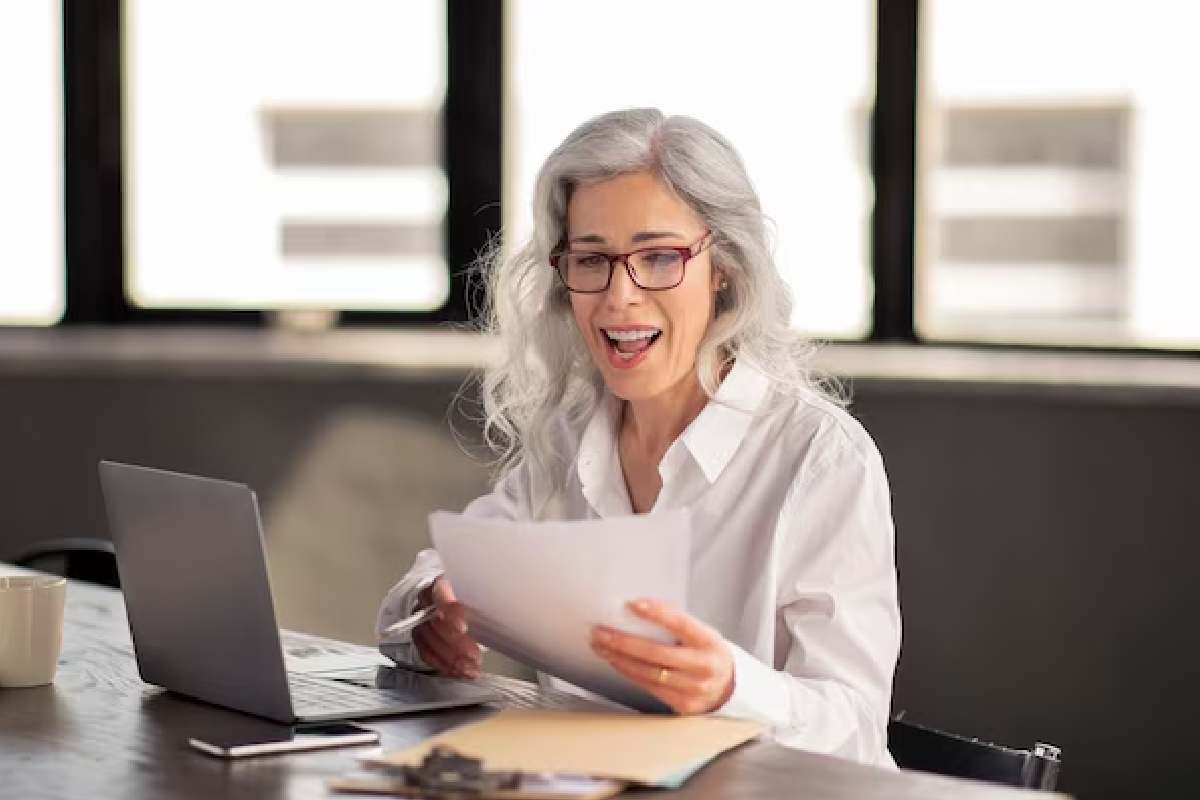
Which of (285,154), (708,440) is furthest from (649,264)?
(285,154)

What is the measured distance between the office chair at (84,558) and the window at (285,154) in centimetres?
138

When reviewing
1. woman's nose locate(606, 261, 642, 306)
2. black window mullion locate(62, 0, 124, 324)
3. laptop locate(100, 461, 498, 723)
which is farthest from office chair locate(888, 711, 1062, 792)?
black window mullion locate(62, 0, 124, 324)

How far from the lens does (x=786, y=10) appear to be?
4223 mm

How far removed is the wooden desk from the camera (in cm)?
156

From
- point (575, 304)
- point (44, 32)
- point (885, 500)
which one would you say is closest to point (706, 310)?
point (575, 304)

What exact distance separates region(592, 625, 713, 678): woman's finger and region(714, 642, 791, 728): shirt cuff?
0.22 ft

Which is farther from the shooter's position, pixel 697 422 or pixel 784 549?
pixel 697 422

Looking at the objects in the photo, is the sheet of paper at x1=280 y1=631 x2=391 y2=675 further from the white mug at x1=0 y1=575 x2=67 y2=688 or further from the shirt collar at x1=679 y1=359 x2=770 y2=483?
the shirt collar at x1=679 y1=359 x2=770 y2=483

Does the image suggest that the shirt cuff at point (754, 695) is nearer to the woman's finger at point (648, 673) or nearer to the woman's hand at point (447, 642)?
the woman's finger at point (648, 673)

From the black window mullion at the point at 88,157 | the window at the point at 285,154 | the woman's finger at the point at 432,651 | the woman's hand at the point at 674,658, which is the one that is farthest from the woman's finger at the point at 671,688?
the black window mullion at the point at 88,157

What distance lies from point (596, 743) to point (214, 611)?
443mm

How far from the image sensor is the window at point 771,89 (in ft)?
13.7

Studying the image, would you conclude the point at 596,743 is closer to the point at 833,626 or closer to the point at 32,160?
the point at 833,626

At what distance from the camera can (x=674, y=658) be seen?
66.9 inches
